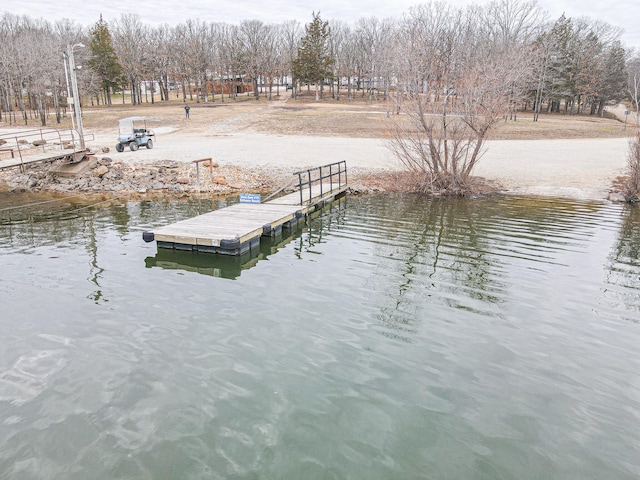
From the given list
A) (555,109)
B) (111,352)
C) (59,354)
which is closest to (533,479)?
(111,352)

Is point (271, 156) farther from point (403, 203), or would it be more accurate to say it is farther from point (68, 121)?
point (68, 121)

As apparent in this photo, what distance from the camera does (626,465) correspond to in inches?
203

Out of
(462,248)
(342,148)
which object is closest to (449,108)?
(462,248)

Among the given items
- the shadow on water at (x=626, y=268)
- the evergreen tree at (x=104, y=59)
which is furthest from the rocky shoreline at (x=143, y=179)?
the evergreen tree at (x=104, y=59)

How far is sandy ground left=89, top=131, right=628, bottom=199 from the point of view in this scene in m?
22.6

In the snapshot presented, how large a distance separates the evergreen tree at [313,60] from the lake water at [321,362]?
2536 inches

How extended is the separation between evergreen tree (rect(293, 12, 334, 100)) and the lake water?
64417mm

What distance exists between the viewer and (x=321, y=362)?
7074 mm

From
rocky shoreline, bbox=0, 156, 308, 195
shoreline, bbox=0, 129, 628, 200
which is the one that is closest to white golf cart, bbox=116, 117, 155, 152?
shoreline, bbox=0, 129, 628, 200

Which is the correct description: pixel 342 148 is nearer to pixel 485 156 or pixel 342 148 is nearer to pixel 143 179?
pixel 485 156

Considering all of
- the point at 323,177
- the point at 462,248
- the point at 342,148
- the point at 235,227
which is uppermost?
the point at 342,148

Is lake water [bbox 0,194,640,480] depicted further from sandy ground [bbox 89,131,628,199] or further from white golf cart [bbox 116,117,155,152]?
white golf cart [bbox 116,117,155,152]

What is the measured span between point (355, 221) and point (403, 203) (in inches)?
149

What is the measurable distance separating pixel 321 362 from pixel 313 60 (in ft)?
235
